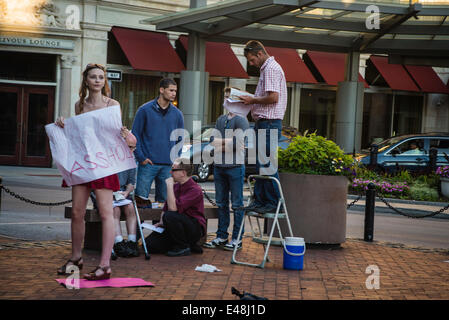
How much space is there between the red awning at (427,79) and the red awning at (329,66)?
2.58 metres

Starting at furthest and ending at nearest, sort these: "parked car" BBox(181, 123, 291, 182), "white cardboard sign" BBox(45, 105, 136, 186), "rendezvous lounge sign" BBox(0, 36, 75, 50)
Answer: "rendezvous lounge sign" BBox(0, 36, 75, 50) → "parked car" BBox(181, 123, 291, 182) → "white cardboard sign" BBox(45, 105, 136, 186)

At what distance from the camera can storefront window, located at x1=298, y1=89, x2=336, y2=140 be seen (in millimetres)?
29609

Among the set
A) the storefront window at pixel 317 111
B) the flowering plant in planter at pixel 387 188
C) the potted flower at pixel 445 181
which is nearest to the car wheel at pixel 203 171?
the flowering plant in planter at pixel 387 188

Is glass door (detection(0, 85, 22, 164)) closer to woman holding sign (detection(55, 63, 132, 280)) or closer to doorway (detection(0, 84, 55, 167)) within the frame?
doorway (detection(0, 84, 55, 167))

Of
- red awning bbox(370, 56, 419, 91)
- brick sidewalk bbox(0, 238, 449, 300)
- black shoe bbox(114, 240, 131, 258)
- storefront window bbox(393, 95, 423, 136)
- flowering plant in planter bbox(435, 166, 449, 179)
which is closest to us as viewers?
brick sidewalk bbox(0, 238, 449, 300)

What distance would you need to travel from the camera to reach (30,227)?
1007cm

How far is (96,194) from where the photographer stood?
617 centimetres

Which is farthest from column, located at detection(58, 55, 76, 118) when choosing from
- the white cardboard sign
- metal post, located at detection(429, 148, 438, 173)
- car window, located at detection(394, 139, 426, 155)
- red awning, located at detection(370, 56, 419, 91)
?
the white cardboard sign

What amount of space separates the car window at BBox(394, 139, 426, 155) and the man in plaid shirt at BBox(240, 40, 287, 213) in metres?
13.8

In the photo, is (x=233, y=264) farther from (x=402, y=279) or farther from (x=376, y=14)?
(x=376, y=14)

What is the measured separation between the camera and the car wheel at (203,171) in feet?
64.1

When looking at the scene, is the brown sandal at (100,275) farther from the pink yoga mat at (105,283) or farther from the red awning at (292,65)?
the red awning at (292,65)

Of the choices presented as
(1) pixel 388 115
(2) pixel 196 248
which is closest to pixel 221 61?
(1) pixel 388 115

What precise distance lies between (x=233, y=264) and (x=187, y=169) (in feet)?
4.09
